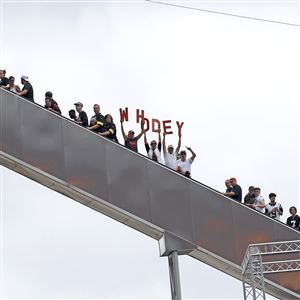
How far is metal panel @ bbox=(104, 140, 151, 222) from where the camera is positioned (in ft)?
71.2

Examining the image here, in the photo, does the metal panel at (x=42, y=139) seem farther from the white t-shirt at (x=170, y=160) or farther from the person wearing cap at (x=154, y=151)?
the white t-shirt at (x=170, y=160)

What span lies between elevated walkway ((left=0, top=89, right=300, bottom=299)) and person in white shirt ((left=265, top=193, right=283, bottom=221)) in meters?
0.42

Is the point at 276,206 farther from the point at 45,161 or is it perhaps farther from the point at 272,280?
the point at 45,161

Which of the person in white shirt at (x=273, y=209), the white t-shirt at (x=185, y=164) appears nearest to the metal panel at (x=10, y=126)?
the white t-shirt at (x=185, y=164)

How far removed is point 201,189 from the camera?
2208 centimetres

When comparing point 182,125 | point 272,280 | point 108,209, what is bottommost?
point 272,280

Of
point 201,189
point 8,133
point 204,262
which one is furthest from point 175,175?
point 8,133

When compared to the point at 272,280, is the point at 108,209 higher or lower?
higher

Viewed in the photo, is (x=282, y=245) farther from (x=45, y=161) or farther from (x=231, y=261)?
(x=45, y=161)

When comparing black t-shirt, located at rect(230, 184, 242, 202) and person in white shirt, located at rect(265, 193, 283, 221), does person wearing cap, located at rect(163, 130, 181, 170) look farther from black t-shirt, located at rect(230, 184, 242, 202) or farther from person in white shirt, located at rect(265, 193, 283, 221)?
person in white shirt, located at rect(265, 193, 283, 221)

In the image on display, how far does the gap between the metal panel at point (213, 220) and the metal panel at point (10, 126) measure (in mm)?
3853

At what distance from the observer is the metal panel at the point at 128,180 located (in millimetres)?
21688

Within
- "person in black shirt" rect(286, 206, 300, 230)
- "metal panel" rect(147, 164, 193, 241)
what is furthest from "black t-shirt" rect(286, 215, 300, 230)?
"metal panel" rect(147, 164, 193, 241)

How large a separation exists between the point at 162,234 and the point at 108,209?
1.28 m
